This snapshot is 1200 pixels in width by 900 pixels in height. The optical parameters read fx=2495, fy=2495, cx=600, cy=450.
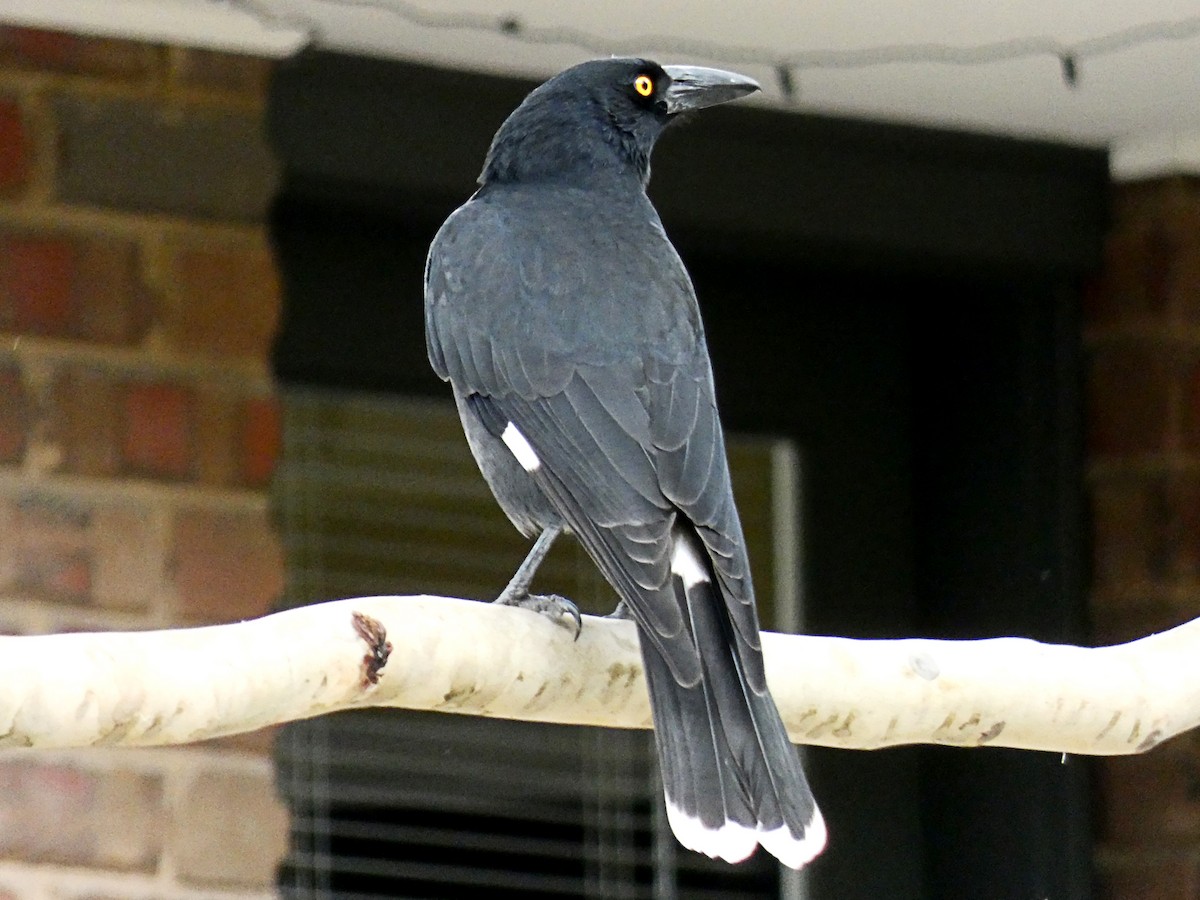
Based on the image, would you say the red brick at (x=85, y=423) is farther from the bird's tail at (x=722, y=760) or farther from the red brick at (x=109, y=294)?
the bird's tail at (x=722, y=760)

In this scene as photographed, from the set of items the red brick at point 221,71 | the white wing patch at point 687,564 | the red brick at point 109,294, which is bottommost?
the white wing patch at point 687,564

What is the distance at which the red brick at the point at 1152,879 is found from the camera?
4.65 m

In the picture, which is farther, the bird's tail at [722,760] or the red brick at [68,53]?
the red brick at [68,53]

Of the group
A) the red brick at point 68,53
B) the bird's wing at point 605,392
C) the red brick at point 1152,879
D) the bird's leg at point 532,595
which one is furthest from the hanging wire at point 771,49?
the red brick at point 1152,879

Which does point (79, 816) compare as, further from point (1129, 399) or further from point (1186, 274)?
point (1186, 274)

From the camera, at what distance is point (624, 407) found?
283cm

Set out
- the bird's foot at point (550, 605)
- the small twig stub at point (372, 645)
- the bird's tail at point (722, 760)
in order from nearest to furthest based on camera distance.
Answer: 1. the small twig stub at point (372, 645)
2. the bird's tail at point (722, 760)
3. the bird's foot at point (550, 605)

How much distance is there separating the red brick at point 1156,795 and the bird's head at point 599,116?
1.76 metres

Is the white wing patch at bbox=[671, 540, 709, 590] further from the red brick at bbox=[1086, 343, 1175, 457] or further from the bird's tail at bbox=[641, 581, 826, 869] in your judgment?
the red brick at bbox=[1086, 343, 1175, 457]

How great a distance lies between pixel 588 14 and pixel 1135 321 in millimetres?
1372

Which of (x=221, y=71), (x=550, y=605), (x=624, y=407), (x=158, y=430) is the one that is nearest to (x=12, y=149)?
(x=221, y=71)

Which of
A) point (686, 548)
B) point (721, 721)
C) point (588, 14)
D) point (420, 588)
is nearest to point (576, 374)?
point (686, 548)

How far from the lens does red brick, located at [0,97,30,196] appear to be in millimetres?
4055

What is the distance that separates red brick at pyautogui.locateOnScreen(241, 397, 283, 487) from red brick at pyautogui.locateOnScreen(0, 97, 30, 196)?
0.53 meters
